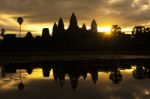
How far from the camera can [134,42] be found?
7387 inches

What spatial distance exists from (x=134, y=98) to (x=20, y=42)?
6871 inches

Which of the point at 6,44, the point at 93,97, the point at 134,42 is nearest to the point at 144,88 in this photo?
the point at 93,97

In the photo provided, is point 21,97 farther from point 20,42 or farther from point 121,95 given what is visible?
point 20,42

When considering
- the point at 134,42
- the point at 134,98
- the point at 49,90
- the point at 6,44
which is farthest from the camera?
the point at 134,42

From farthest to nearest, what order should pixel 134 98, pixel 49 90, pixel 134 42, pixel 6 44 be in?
1. pixel 134 42
2. pixel 6 44
3. pixel 49 90
4. pixel 134 98

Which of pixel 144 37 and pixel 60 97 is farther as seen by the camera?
pixel 144 37

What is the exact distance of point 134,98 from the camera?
16.8m

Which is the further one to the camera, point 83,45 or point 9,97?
point 83,45

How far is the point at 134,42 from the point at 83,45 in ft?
92.5

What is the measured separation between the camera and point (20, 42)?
7411 inches

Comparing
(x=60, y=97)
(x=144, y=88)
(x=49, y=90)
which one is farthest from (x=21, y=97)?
(x=144, y=88)

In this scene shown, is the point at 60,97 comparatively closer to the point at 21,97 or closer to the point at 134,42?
the point at 21,97

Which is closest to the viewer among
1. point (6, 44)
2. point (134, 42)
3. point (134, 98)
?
point (134, 98)

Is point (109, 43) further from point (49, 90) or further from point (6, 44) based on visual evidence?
point (49, 90)
